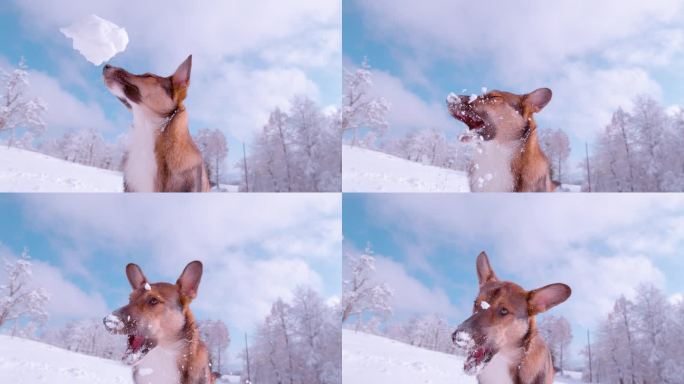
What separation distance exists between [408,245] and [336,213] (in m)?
0.37

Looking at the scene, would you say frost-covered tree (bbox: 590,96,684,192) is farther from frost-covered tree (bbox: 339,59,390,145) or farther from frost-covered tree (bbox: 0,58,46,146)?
frost-covered tree (bbox: 0,58,46,146)

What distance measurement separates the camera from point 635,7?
340 centimetres

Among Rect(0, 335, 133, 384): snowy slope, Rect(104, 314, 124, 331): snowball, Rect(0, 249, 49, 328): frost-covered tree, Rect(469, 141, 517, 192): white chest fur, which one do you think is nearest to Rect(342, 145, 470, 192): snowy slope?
Rect(469, 141, 517, 192): white chest fur

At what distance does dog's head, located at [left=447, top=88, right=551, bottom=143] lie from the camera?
318cm

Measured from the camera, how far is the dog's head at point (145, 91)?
320 centimetres

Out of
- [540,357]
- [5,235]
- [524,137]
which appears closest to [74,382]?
[5,235]

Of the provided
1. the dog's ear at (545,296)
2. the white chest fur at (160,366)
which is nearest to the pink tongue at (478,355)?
the dog's ear at (545,296)

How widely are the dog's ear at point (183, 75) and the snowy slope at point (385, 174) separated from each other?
31.2 inches

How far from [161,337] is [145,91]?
3.38ft

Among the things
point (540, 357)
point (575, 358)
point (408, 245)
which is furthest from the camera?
point (408, 245)

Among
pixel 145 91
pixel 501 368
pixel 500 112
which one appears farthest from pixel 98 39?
pixel 501 368

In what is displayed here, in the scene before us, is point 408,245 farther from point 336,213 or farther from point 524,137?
point 524,137

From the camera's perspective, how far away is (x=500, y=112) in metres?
3.23

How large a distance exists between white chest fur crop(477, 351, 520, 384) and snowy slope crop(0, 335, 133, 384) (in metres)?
1.56
